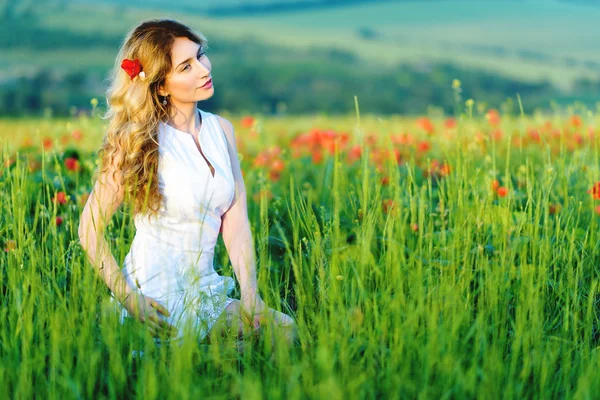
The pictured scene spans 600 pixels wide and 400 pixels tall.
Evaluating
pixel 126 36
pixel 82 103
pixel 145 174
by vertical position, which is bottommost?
pixel 82 103

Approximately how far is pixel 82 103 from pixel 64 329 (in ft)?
42.6

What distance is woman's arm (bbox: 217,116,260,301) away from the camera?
279cm

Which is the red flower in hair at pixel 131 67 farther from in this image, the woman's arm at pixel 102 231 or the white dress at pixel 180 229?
the woman's arm at pixel 102 231

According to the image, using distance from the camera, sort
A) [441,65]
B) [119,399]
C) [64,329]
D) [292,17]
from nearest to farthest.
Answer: [119,399] → [64,329] → [441,65] → [292,17]

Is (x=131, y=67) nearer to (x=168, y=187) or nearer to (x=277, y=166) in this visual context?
(x=168, y=187)

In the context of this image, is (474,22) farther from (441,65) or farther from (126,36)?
(126,36)

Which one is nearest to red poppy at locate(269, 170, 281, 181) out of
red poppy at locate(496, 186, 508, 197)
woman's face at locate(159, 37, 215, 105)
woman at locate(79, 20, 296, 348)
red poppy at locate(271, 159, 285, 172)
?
red poppy at locate(271, 159, 285, 172)

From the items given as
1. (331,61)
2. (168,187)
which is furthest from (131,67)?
(331,61)

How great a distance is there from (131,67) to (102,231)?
600mm

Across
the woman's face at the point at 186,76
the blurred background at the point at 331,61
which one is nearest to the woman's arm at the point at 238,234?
the woman's face at the point at 186,76

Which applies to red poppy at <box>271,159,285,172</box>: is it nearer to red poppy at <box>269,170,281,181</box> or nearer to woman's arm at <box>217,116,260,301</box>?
red poppy at <box>269,170,281,181</box>

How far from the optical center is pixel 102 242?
8.52 feet

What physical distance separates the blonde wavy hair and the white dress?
2.1 inches

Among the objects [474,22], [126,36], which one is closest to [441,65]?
[474,22]
